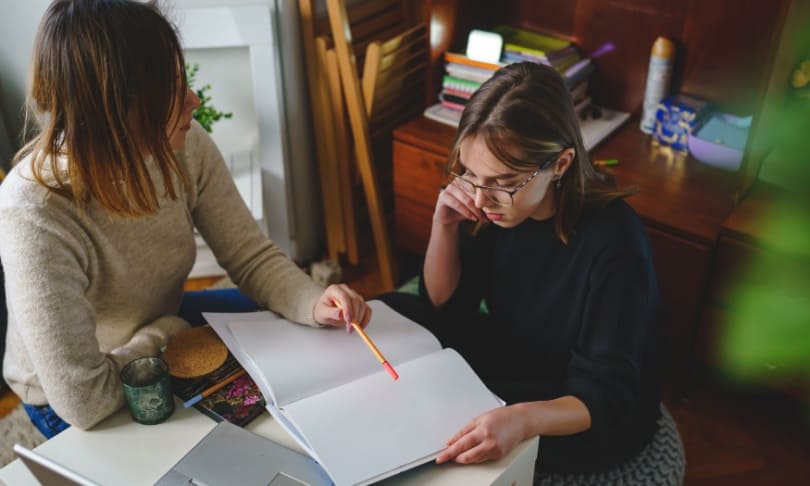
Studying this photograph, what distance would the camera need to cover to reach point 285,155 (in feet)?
7.42

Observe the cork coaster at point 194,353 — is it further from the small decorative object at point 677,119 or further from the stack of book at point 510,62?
the small decorative object at point 677,119

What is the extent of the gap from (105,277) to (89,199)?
0.16m

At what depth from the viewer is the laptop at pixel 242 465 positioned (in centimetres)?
94

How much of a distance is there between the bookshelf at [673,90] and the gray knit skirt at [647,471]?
0.46 m

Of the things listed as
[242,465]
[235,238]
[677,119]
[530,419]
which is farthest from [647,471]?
[677,119]

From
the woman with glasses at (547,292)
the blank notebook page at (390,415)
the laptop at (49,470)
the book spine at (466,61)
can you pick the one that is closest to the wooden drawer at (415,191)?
the book spine at (466,61)

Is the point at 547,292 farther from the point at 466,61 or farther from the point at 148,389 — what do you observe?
the point at 466,61

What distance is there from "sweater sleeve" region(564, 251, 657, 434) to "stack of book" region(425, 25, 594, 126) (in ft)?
3.07

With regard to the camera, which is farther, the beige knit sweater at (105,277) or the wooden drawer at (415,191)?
the wooden drawer at (415,191)

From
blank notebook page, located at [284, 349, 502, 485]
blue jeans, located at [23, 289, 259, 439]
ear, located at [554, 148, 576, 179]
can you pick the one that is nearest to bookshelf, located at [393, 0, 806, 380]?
ear, located at [554, 148, 576, 179]

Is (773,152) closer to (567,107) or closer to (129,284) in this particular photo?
(567,107)

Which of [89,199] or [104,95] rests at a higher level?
[104,95]

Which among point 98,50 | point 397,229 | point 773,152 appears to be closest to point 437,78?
point 397,229

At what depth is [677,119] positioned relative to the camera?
194 centimetres
